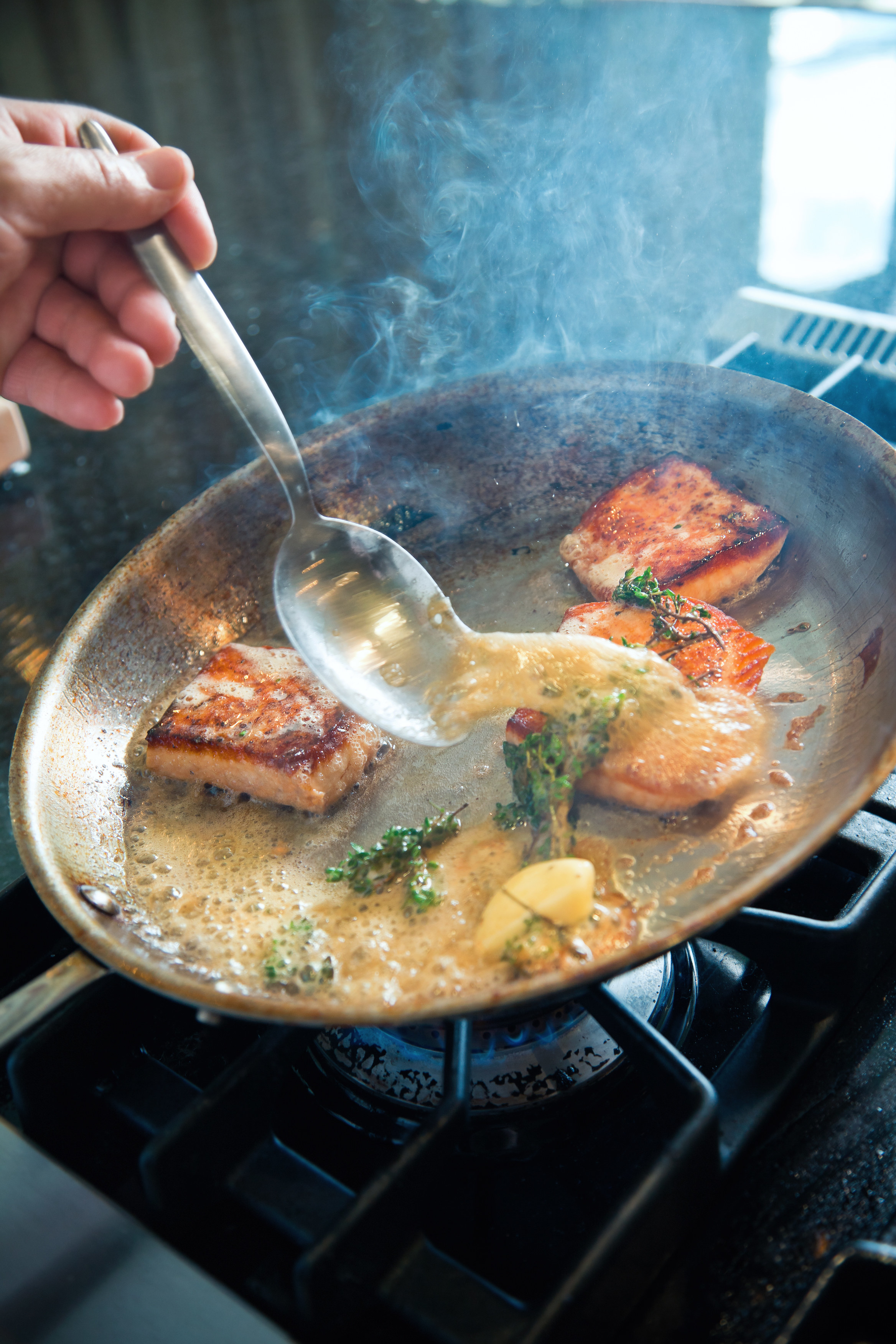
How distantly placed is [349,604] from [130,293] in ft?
2.23

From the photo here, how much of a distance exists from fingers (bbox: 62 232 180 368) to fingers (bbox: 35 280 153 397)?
26 millimetres

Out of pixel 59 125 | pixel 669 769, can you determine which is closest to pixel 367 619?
pixel 669 769

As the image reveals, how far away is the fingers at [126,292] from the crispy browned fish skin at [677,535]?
824mm

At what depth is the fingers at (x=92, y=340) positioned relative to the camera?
5.14ft

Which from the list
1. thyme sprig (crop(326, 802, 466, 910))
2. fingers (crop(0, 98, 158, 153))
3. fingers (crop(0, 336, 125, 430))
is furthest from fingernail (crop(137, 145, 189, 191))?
thyme sprig (crop(326, 802, 466, 910))

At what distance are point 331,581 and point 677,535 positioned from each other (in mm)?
627

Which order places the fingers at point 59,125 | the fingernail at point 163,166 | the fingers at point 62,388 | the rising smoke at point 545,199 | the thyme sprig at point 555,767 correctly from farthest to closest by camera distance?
the rising smoke at point 545,199 → the fingers at point 62,388 → the fingers at point 59,125 → the fingernail at point 163,166 → the thyme sprig at point 555,767

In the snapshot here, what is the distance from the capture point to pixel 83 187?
127 centimetres

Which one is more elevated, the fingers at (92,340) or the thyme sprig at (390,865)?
the fingers at (92,340)

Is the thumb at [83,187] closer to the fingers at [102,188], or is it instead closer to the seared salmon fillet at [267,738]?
the fingers at [102,188]

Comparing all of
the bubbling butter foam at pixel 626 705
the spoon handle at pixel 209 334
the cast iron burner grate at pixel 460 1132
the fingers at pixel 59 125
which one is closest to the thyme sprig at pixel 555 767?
the bubbling butter foam at pixel 626 705

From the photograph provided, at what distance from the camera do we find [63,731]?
1415mm

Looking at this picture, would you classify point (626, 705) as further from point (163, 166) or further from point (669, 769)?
point (163, 166)

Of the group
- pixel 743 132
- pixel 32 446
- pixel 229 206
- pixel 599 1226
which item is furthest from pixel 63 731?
pixel 743 132
